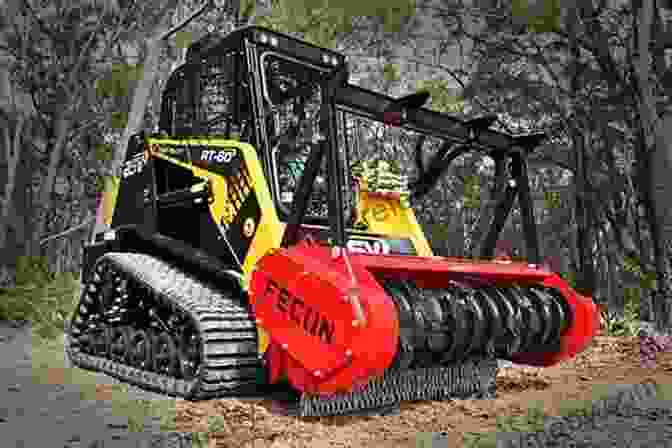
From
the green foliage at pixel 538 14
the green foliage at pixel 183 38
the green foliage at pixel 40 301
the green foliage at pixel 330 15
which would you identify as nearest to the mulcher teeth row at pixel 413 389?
the green foliage at pixel 40 301

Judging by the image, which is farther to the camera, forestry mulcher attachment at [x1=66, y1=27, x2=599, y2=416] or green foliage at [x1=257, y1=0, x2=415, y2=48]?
green foliage at [x1=257, y1=0, x2=415, y2=48]

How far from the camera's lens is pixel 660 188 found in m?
9.81

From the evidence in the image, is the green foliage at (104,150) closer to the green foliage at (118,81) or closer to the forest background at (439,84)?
the forest background at (439,84)

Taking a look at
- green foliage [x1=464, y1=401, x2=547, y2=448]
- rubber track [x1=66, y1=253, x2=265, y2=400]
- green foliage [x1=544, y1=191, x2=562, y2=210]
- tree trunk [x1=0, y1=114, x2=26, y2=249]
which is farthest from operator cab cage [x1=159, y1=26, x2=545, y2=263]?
green foliage [x1=544, y1=191, x2=562, y2=210]

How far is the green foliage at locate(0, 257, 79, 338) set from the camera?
34.7ft

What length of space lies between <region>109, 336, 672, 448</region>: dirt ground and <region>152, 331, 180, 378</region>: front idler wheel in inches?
18.8

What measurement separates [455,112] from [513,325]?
14.6 metres

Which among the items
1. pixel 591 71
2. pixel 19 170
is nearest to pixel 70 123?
pixel 19 170

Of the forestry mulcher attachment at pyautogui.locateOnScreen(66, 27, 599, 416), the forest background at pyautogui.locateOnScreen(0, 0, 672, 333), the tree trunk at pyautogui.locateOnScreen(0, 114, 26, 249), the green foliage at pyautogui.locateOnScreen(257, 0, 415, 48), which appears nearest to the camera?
the forestry mulcher attachment at pyautogui.locateOnScreen(66, 27, 599, 416)

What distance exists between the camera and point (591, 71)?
14188 millimetres

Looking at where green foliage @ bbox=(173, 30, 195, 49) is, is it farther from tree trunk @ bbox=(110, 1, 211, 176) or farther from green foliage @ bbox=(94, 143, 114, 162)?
green foliage @ bbox=(94, 143, 114, 162)

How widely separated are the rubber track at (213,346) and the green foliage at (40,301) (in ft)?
16.9

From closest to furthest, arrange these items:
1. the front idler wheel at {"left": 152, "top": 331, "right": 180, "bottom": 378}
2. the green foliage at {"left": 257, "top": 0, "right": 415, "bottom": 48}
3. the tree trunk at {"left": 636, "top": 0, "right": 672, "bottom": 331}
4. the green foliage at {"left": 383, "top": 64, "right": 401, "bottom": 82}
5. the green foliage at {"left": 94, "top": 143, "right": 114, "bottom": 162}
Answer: the front idler wheel at {"left": 152, "top": 331, "right": 180, "bottom": 378}
the tree trunk at {"left": 636, "top": 0, "right": 672, "bottom": 331}
the green foliage at {"left": 257, "top": 0, "right": 415, "bottom": 48}
the green foliage at {"left": 383, "top": 64, "right": 401, "bottom": 82}
the green foliage at {"left": 94, "top": 143, "right": 114, "bottom": 162}

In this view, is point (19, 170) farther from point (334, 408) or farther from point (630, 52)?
point (334, 408)
